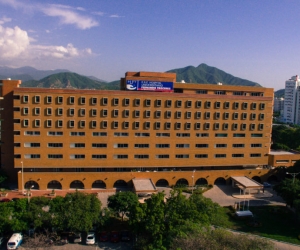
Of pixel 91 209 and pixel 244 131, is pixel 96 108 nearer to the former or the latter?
pixel 91 209

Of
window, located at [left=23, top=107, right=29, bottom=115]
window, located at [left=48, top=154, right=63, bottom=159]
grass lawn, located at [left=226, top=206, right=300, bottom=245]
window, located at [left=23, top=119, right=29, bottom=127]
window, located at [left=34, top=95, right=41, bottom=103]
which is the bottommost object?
grass lawn, located at [left=226, top=206, right=300, bottom=245]

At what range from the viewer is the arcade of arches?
141ft

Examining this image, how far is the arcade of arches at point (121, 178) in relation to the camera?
43.0 meters

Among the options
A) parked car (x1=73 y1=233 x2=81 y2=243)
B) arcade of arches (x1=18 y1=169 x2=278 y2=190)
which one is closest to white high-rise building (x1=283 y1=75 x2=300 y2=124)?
arcade of arches (x1=18 y1=169 x2=278 y2=190)

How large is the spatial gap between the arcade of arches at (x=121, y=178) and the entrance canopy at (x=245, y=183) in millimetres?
1486

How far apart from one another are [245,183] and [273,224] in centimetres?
1043

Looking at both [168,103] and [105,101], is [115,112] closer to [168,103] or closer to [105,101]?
[105,101]

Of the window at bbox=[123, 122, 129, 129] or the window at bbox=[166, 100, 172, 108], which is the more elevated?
the window at bbox=[166, 100, 172, 108]

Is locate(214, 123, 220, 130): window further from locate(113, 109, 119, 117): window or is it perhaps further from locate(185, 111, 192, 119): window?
locate(113, 109, 119, 117): window

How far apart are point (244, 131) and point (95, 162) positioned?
25.7 m

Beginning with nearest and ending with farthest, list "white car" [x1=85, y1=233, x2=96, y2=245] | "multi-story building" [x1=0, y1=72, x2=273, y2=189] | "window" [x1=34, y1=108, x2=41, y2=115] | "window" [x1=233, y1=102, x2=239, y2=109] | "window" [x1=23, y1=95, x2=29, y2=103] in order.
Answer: "white car" [x1=85, y1=233, x2=96, y2=245] → "window" [x1=23, y1=95, x2=29, y2=103] → "window" [x1=34, y1=108, x2=41, y2=115] → "multi-story building" [x1=0, y1=72, x2=273, y2=189] → "window" [x1=233, y1=102, x2=239, y2=109]

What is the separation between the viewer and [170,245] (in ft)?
74.6

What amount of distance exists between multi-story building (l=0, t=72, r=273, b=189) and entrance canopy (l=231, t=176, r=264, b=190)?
62.8 inches

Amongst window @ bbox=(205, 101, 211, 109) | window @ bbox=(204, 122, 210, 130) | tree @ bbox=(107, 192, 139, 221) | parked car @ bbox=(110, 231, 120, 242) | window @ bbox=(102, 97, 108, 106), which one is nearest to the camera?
parked car @ bbox=(110, 231, 120, 242)
